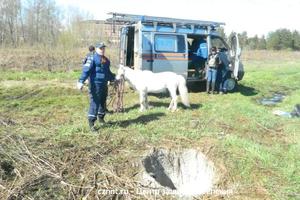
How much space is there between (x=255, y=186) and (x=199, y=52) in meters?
8.40

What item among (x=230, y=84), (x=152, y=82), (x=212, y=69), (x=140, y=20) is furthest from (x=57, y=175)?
(x=230, y=84)

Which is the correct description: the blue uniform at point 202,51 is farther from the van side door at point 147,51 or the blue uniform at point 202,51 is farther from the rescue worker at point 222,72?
the van side door at point 147,51

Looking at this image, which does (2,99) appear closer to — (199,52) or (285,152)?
(199,52)

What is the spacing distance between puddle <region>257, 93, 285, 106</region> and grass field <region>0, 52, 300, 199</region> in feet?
3.66

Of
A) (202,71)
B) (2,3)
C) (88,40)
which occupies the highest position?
(2,3)

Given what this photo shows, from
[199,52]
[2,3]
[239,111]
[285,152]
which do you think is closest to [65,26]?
[2,3]

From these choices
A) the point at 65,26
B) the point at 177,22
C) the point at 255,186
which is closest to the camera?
the point at 255,186

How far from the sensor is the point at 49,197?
183 inches

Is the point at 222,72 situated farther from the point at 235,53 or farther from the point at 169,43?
the point at 169,43

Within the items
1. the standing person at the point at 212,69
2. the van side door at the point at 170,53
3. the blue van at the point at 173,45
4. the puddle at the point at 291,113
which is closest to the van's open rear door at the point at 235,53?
the blue van at the point at 173,45

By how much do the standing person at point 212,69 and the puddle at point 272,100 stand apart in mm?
1727

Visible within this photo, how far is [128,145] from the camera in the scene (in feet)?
21.6

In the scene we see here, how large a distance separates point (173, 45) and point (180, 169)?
6.53m

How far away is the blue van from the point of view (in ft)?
38.4
